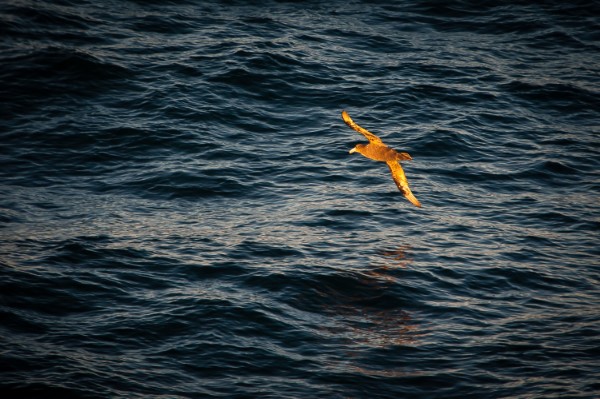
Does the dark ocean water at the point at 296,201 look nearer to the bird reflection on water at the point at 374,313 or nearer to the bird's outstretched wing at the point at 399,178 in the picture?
the bird reflection on water at the point at 374,313

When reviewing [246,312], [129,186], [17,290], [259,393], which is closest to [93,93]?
[129,186]

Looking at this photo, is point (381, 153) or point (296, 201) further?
point (296, 201)

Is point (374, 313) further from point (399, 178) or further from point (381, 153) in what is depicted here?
point (381, 153)

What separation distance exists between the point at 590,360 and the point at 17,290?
11.7 metres

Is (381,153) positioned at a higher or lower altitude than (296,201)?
higher

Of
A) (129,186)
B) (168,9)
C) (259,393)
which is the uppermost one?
(168,9)

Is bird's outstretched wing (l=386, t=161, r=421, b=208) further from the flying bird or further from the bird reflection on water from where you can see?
the bird reflection on water

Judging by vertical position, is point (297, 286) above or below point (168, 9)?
below

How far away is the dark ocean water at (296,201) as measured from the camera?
15.1 m

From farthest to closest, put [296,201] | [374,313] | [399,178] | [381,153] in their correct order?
[296,201], [399,178], [381,153], [374,313]

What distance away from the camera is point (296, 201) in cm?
2055

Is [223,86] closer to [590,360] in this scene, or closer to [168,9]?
[168,9]

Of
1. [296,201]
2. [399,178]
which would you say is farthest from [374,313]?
[296,201]

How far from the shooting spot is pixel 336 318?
1653cm
